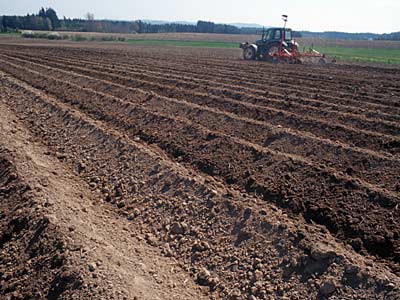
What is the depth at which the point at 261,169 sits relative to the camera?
6.78 metres

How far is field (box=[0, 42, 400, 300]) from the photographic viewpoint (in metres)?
4.43

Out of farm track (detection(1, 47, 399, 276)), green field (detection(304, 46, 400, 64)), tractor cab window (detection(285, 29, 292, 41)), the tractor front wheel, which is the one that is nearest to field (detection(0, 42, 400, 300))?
farm track (detection(1, 47, 399, 276))

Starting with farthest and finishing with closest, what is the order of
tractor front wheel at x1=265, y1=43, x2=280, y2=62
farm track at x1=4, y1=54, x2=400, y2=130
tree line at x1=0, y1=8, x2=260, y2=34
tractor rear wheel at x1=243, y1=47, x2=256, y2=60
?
→ tree line at x1=0, y1=8, x2=260, y2=34 < tractor rear wheel at x1=243, y1=47, x2=256, y2=60 < tractor front wheel at x1=265, y1=43, x2=280, y2=62 < farm track at x1=4, y1=54, x2=400, y2=130

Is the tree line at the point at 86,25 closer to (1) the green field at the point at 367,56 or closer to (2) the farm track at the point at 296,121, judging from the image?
(1) the green field at the point at 367,56

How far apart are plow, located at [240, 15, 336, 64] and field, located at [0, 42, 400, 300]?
526 inches

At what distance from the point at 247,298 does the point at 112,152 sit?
442 cm

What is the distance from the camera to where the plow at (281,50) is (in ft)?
78.5

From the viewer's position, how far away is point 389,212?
17.6ft

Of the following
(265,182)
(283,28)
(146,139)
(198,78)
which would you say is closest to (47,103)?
(146,139)

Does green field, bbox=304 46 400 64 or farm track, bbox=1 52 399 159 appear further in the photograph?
green field, bbox=304 46 400 64

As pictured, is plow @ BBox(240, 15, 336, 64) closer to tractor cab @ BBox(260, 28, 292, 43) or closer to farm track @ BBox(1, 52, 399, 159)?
tractor cab @ BBox(260, 28, 292, 43)

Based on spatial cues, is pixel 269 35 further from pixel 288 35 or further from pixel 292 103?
pixel 292 103

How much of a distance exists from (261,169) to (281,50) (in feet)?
61.2

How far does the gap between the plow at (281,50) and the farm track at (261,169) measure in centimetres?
1471
